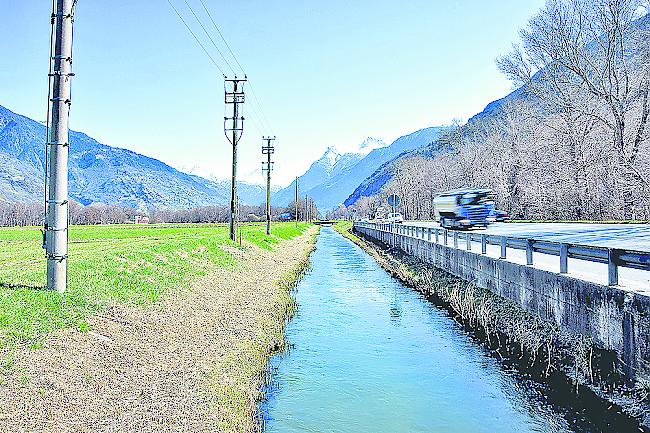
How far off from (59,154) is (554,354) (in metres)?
10.7

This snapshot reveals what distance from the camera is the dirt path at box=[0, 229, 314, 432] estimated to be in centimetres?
730

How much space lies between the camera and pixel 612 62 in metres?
38.2

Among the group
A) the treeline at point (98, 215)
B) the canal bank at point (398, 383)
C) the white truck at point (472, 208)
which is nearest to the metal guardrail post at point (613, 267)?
the canal bank at point (398, 383)

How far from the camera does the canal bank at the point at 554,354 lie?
29.4ft

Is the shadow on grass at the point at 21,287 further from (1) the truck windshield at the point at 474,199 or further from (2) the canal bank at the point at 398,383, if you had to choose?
(1) the truck windshield at the point at 474,199

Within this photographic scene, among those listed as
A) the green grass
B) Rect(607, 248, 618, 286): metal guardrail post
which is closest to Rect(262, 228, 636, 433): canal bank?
Rect(607, 248, 618, 286): metal guardrail post

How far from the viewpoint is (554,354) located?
1180 centimetres

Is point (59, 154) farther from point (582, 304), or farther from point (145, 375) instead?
point (582, 304)

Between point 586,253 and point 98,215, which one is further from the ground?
point 98,215

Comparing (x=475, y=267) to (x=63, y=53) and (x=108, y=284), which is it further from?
(x=63, y=53)

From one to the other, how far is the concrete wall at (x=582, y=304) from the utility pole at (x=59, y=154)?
9.97m

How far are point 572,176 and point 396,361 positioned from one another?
41662 mm

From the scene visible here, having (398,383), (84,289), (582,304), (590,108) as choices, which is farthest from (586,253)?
(590,108)

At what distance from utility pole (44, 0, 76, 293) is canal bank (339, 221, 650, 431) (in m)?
9.54
